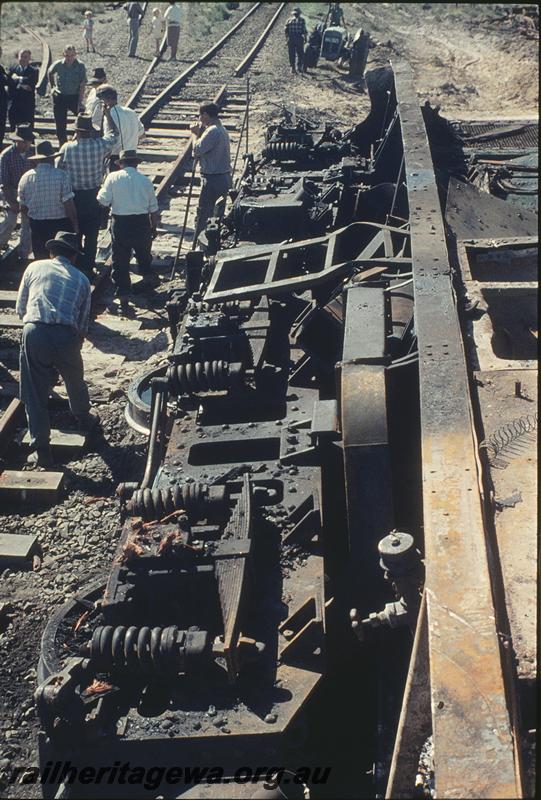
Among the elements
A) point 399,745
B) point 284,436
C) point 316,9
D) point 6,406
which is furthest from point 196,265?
point 316,9

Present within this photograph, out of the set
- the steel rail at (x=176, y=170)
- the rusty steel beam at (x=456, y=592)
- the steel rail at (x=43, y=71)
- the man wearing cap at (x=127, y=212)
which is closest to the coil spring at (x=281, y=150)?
the man wearing cap at (x=127, y=212)

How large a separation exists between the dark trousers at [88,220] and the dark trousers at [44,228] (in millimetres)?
562

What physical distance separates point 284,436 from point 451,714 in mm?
2871

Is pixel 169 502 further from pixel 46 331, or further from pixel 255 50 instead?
pixel 255 50

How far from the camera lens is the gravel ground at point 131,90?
5.38 m

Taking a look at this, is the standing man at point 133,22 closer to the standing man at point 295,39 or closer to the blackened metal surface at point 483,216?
the standing man at point 295,39

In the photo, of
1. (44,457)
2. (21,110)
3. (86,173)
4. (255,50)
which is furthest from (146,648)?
(255,50)

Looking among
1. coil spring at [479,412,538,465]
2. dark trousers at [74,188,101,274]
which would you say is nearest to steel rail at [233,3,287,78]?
dark trousers at [74,188,101,274]

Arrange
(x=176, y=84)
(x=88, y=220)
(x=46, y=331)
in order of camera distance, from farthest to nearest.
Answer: (x=176, y=84)
(x=88, y=220)
(x=46, y=331)

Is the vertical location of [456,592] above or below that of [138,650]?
above

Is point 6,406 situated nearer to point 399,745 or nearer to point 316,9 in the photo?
point 399,745

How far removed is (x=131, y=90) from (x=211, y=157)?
998cm

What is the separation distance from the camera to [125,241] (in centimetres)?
1028

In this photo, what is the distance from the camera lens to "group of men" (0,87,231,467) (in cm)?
723
